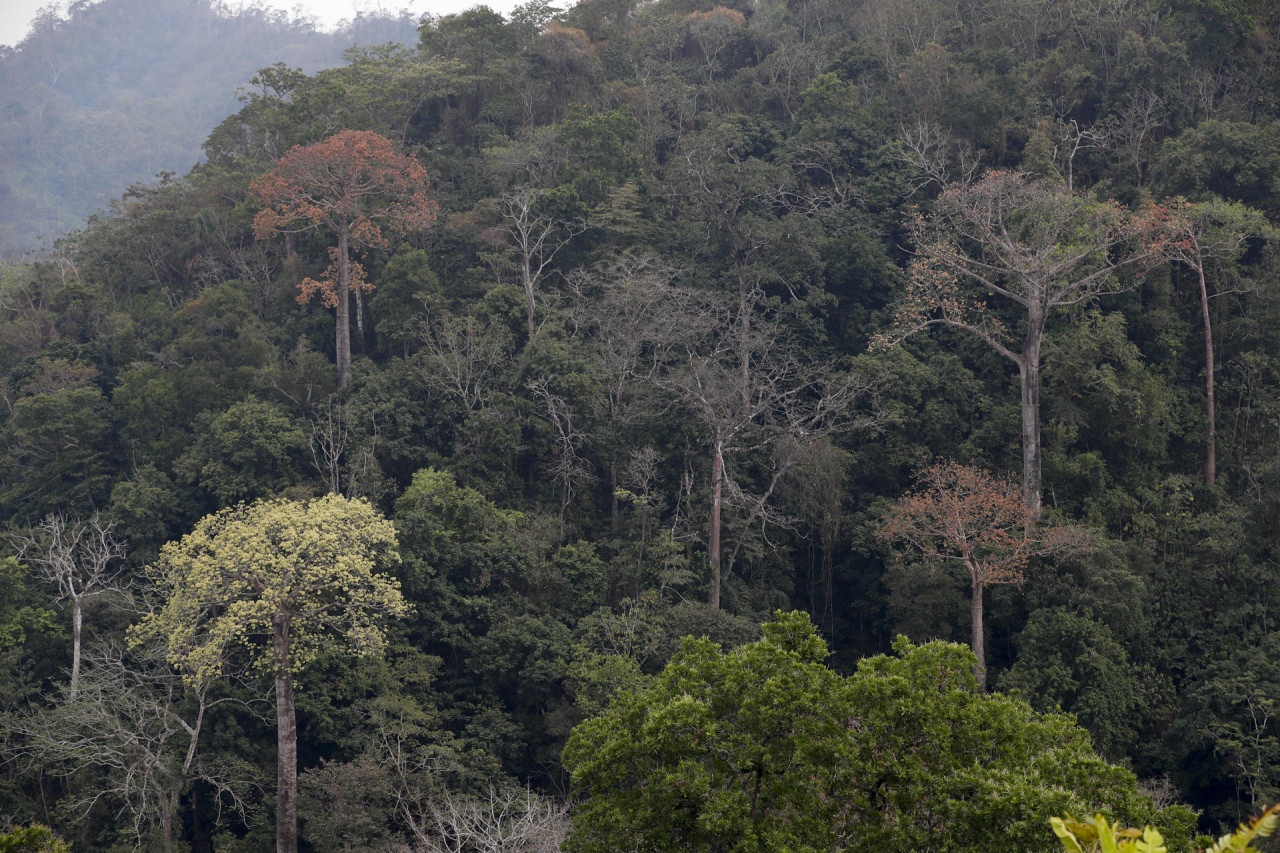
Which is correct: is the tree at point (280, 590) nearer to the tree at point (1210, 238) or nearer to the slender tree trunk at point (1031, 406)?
the slender tree trunk at point (1031, 406)

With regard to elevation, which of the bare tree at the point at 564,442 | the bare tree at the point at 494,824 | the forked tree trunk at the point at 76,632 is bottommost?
the bare tree at the point at 494,824

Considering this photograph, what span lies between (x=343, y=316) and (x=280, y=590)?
11323mm

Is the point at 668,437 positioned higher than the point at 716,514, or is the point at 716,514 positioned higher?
the point at 668,437

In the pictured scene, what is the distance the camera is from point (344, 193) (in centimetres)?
2480

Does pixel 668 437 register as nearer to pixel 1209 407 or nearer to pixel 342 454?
pixel 342 454

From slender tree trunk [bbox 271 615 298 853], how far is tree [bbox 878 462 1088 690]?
37.6ft

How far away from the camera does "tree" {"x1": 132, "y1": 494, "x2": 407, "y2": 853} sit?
15.1 meters

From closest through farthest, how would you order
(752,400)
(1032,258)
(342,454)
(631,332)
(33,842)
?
(33,842) → (1032,258) → (342,454) → (631,332) → (752,400)

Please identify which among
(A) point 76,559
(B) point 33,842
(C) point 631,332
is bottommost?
(A) point 76,559

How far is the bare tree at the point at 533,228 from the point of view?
2581 centimetres

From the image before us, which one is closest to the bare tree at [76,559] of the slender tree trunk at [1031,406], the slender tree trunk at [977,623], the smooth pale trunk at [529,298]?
the smooth pale trunk at [529,298]

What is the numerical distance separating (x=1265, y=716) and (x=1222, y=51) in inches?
734

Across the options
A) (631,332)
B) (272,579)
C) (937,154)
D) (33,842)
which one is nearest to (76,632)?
(272,579)

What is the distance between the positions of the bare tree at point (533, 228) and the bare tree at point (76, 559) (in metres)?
11.7
